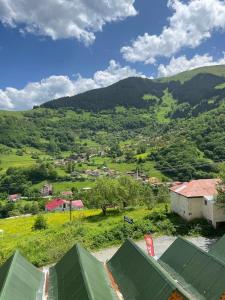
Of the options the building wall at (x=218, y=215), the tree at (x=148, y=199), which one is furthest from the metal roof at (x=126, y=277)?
the tree at (x=148, y=199)

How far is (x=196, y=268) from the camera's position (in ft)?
83.4

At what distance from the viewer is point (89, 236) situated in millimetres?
44875

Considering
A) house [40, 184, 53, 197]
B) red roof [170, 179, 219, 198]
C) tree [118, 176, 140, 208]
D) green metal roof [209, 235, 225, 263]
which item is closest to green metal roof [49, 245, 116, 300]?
green metal roof [209, 235, 225, 263]

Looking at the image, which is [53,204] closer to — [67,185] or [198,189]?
[67,185]

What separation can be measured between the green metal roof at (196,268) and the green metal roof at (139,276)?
1.90 m

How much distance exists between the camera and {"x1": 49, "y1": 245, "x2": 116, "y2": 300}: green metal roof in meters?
22.1

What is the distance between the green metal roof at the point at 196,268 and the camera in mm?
22405

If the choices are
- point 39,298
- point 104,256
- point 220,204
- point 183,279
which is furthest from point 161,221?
point 39,298

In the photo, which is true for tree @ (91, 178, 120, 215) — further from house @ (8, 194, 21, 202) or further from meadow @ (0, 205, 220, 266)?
house @ (8, 194, 21, 202)

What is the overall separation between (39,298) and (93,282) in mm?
3607

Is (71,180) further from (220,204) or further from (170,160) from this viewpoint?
(220,204)

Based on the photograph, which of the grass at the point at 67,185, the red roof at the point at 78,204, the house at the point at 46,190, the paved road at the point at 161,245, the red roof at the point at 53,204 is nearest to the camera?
the paved road at the point at 161,245

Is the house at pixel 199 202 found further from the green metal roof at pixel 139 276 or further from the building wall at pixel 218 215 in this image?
the green metal roof at pixel 139 276

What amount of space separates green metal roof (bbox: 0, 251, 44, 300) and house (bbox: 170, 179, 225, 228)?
24.6 meters
